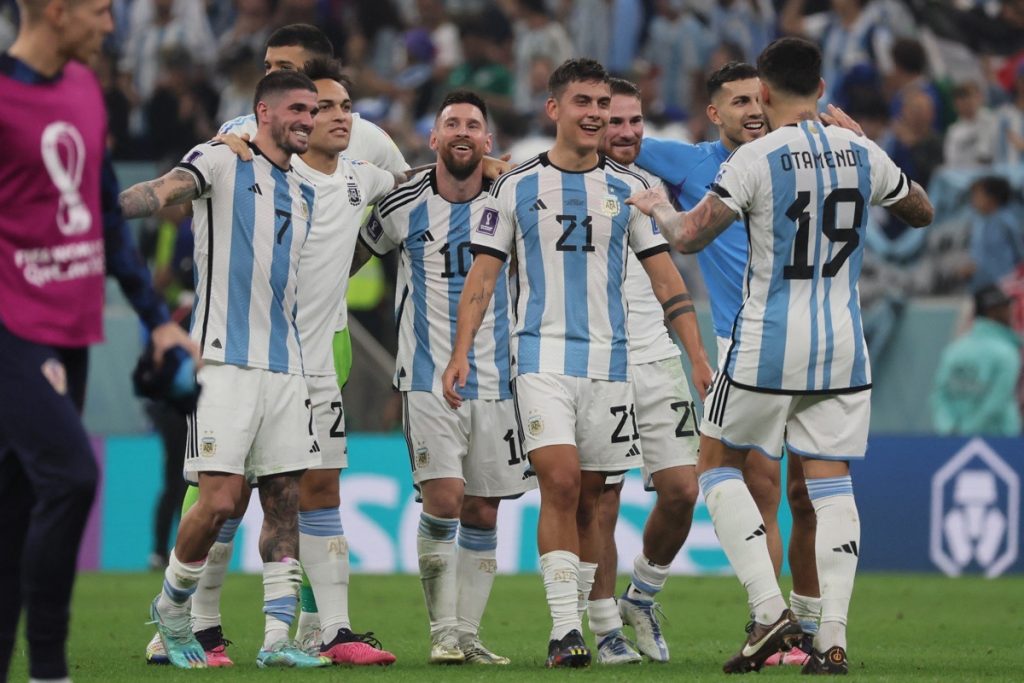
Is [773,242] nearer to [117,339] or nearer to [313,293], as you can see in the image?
[313,293]

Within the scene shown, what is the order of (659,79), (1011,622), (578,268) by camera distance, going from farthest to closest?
(659,79), (1011,622), (578,268)

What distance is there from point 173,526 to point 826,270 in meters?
9.28

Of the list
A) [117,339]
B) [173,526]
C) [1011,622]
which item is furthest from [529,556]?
[1011,622]

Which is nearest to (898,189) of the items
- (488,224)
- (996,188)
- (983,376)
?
(488,224)

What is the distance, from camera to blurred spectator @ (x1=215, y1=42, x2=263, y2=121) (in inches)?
709

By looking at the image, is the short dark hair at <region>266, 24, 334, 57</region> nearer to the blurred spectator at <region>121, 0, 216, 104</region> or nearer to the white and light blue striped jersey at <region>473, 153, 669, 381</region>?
the white and light blue striped jersey at <region>473, 153, 669, 381</region>

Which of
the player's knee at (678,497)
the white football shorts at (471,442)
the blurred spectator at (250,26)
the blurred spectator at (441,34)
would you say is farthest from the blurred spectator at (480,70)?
the white football shorts at (471,442)

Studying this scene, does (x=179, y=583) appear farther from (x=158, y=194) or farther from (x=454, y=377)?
(x=158, y=194)

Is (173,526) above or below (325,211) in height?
below

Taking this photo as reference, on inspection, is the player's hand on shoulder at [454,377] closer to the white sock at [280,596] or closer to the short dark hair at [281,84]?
the white sock at [280,596]

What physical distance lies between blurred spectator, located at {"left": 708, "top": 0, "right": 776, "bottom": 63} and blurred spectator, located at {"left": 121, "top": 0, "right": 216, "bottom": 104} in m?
5.91

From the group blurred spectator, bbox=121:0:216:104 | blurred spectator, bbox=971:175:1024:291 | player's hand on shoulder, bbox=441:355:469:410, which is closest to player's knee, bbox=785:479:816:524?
player's hand on shoulder, bbox=441:355:469:410

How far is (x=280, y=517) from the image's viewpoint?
7.56m

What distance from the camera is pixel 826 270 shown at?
6.97m
